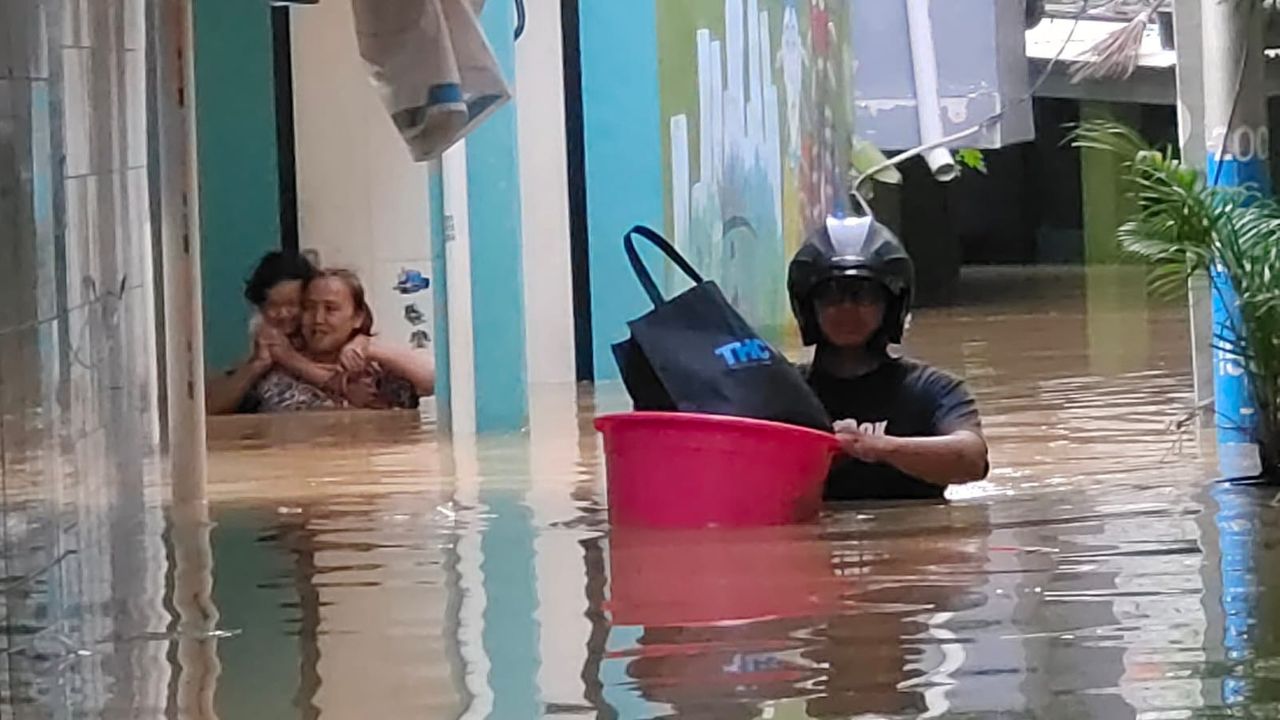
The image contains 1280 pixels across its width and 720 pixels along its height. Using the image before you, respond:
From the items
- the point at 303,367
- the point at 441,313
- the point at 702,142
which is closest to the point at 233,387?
the point at 303,367

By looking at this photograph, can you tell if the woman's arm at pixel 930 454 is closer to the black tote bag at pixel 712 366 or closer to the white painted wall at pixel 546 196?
the black tote bag at pixel 712 366

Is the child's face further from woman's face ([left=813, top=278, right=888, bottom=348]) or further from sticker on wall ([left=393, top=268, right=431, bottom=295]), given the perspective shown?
woman's face ([left=813, top=278, right=888, bottom=348])

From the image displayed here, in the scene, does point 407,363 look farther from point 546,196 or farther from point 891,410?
point 891,410

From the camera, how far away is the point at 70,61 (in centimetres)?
312

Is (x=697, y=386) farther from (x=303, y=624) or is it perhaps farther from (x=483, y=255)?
(x=483, y=255)

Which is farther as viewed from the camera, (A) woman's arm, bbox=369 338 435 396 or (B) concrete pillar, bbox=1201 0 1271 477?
(A) woman's arm, bbox=369 338 435 396

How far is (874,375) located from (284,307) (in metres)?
4.52

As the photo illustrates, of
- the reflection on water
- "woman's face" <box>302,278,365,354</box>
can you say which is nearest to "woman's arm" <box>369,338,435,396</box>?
"woman's face" <box>302,278,365,354</box>

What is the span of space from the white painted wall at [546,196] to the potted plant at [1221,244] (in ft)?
16.2

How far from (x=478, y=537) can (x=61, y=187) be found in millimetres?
1018

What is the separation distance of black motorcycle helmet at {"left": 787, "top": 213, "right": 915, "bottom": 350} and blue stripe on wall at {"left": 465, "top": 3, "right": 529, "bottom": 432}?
2.76 metres

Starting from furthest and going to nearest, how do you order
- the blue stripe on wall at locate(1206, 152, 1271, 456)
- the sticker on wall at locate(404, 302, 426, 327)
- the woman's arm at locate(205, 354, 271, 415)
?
the sticker on wall at locate(404, 302, 426, 327), the woman's arm at locate(205, 354, 271, 415), the blue stripe on wall at locate(1206, 152, 1271, 456)

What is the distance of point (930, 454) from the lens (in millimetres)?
3648

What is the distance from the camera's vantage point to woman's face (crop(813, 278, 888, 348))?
371 centimetres
